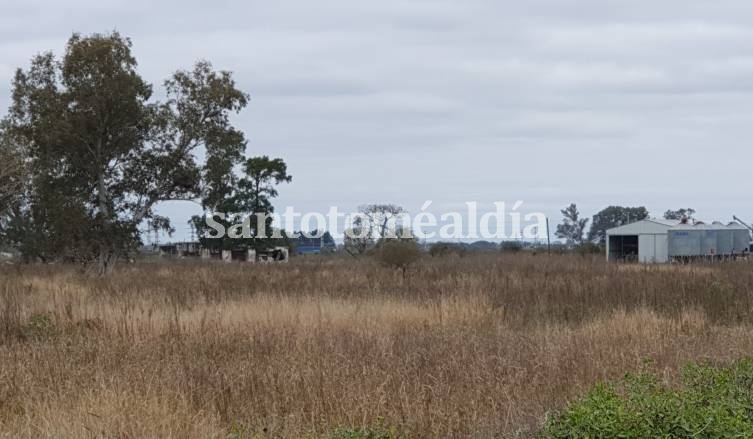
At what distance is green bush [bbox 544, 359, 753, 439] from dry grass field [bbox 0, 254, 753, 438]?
688 mm

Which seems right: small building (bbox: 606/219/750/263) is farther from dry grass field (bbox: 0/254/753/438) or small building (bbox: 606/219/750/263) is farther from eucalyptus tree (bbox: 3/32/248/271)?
dry grass field (bbox: 0/254/753/438)

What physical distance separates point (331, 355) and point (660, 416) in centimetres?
411

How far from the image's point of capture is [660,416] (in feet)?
17.3

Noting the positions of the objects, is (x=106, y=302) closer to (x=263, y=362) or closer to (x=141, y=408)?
(x=263, y=362)

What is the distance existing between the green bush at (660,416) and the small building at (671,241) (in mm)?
38576

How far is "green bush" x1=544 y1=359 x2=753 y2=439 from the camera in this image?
16.6 feet

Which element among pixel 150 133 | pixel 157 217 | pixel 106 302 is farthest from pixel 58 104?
pixel 106 302

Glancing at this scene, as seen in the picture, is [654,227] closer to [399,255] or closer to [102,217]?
[399,255]

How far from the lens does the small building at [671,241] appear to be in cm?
4466

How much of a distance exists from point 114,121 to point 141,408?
A: 77.5 feet

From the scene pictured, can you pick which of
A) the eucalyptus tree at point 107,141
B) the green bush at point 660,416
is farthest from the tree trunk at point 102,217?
the green bush at point 660,416

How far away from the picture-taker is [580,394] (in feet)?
23.4

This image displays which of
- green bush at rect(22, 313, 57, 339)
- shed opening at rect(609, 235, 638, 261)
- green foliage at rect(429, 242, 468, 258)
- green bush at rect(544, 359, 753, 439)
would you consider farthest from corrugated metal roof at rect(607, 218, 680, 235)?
green bush at rect(544, 359, 753, 439)

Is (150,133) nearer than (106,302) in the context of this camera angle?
No
